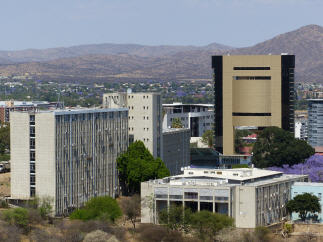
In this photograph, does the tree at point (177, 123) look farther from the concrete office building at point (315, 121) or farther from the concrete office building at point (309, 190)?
the concrete office building at point (309, 190)

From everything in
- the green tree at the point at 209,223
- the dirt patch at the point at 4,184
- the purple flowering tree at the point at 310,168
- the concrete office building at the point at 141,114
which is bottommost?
the green tree at the point at 209,223

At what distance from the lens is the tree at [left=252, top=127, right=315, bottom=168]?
138125 mm

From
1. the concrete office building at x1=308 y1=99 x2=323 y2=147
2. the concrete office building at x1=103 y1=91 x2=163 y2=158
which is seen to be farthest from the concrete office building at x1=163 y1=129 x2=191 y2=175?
the concrete office building at x1=308 y1=99 x2=323 y2=147

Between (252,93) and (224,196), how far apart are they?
62.5 metres

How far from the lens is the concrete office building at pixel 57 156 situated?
103 m

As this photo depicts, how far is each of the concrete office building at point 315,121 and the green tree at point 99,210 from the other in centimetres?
7613

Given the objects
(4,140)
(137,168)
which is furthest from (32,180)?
(4,140)

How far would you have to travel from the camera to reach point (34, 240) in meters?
90.5

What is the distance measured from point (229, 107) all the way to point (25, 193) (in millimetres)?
59962

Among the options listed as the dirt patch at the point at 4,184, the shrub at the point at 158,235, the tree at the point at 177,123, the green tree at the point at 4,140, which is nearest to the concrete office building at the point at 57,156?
the dirt patch at the point at 4,184

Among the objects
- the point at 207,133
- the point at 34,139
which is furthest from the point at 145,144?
the point at 207,133

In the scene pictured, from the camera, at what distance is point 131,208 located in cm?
10331

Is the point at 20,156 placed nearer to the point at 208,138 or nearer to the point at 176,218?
the point at 176,218

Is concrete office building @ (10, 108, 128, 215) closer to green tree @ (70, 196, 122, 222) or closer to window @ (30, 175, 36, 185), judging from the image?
window @ (30, 175, 36, 185)
